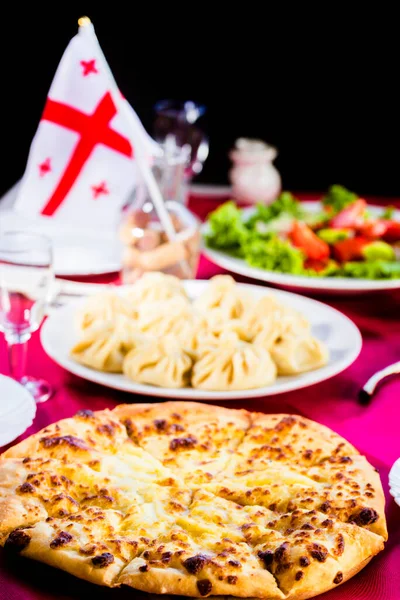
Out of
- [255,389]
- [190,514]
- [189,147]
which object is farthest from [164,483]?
[189,147]

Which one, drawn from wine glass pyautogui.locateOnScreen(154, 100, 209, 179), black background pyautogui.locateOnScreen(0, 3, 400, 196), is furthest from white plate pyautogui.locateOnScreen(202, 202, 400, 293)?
black background pyautogui.locateOnScreen(0, 3, 400, 196)

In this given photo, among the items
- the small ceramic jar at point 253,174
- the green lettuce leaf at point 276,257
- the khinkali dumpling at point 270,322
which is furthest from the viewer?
the small ceramic jar at point 253,174

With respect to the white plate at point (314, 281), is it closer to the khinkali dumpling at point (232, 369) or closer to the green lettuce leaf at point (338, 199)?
the khinkali dumpling at point (232, 369)

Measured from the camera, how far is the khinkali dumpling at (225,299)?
256 centimetres

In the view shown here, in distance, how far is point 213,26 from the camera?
662 centimetres

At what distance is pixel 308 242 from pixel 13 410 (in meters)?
1.83

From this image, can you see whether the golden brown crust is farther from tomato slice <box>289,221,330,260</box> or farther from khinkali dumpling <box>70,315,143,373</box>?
tomato slice <box>289,221,330,260</box>

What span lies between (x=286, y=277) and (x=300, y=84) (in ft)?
13.4

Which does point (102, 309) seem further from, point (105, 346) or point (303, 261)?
point (303, 261)

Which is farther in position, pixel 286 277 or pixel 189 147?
pixel 189 147

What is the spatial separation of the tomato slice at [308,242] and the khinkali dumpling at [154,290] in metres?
0.87

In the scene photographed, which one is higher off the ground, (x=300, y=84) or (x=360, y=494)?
(x=360, y=494)

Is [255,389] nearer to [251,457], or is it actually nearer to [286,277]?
[251,457]

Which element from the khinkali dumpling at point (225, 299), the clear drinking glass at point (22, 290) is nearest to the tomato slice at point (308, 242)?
the khinkali dumpling at point (225, 299)
